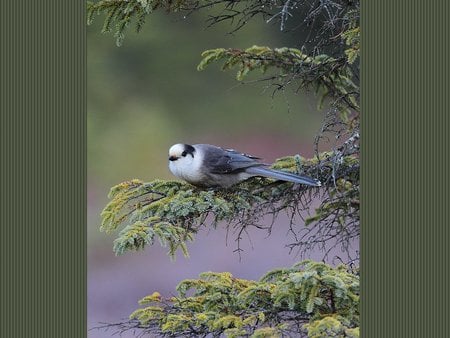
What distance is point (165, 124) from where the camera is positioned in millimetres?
4039

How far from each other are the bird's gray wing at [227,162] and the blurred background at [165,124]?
0.26 ft

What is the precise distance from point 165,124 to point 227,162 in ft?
2.35

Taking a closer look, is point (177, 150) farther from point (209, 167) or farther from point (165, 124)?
point (165, 124)

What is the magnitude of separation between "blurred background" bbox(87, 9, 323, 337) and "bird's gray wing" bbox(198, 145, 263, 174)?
0.08 metres

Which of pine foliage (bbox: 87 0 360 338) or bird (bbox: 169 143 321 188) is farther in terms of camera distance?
bird (bbox: 169 143 321 188)

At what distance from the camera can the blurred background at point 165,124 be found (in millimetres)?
3467
